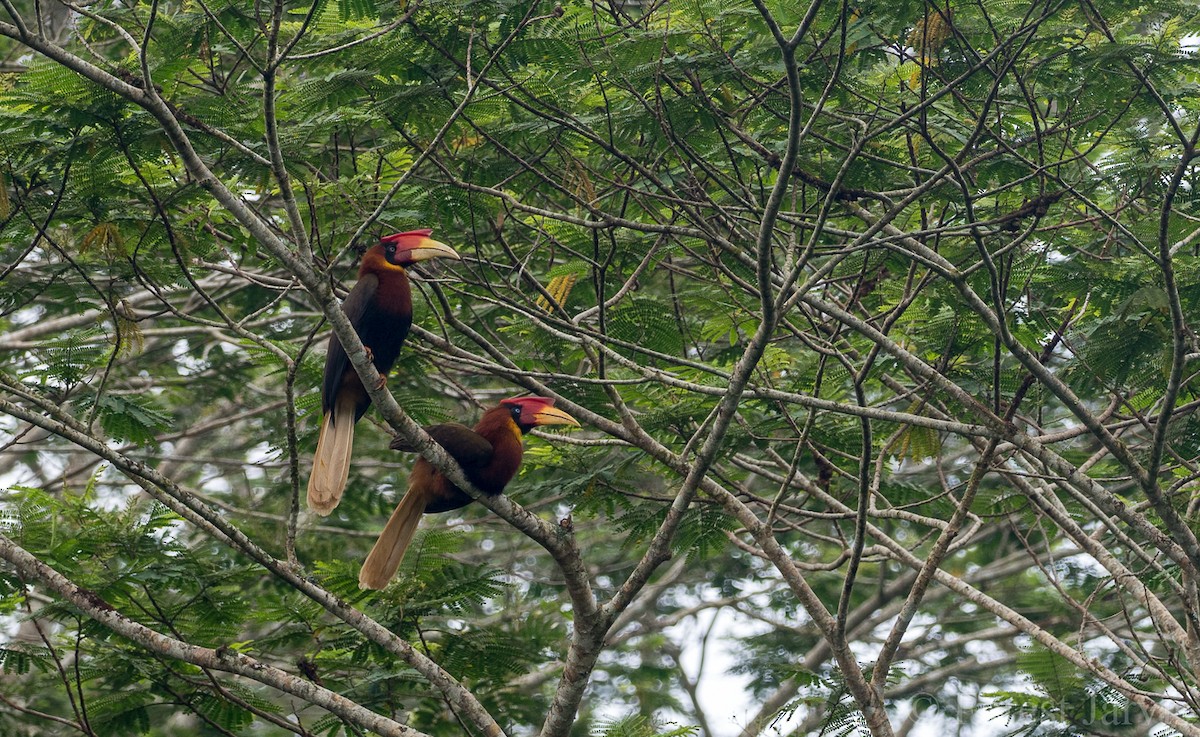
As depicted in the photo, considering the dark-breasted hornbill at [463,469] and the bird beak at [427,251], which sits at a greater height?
the bird beak at [427,251]

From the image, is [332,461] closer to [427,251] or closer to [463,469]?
[463,469]

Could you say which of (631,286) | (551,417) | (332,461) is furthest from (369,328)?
(631,286)

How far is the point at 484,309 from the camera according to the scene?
7520 millimetres

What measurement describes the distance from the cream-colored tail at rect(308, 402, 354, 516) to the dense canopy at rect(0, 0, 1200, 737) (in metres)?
0.30

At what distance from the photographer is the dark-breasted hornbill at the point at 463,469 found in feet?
17.6

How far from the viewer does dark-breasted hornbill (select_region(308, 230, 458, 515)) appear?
210 inches

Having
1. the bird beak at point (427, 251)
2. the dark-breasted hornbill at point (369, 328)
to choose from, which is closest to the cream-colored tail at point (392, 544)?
the dark-breasted hornbill at point (369, 328)

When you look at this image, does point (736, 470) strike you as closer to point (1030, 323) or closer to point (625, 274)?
point (625, 274)

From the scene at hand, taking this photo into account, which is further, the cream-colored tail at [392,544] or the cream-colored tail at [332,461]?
the cream-colored tail at [392,544]

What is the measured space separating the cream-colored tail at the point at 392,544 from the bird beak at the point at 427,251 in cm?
103

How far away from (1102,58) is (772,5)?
137cm

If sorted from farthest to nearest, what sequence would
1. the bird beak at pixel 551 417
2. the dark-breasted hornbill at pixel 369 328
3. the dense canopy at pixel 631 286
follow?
the bird beak at pixel 551 417, the dark-breasted hornbill at pixel 369 328, the dense canopy at pixel 631 286

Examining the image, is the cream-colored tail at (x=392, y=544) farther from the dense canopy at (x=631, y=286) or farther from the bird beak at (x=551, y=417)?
the bird beak at (x=551, y=417)

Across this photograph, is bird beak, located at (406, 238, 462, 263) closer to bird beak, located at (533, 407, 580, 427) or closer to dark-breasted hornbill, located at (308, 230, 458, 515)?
dark-breasted hornbill, located at (308, 230, 458, 515)
